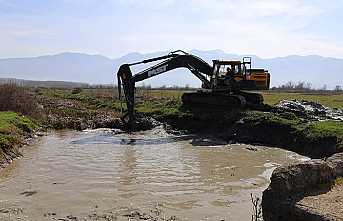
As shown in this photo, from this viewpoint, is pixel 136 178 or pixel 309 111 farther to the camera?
pixel 309 111

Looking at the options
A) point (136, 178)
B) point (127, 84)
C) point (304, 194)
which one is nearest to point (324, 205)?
point (304, 194)

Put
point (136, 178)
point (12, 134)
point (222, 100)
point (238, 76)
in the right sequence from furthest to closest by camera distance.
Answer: point (238, 76)
point (222, 100)
point (12, 134)
point (136, 178)

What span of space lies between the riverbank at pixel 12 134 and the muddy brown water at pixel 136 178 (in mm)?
469

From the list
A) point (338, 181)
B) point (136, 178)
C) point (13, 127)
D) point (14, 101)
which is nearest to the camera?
point (338, 181)

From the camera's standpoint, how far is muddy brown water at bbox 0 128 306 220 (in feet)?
40.9

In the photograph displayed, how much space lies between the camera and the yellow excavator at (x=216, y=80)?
29.4m

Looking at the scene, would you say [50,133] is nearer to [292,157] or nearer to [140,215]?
[292,157]

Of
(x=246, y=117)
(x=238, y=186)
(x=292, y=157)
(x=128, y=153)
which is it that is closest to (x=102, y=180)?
(x=238, y=186)

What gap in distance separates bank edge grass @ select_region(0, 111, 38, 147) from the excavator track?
9524 millimetres

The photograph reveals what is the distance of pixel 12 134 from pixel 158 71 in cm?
1104

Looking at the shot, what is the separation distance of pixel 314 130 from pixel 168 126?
32.6 feet

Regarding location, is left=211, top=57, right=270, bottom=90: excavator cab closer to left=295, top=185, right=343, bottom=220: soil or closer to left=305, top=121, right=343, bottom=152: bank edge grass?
left=305, top=121, right=343, bottom=152: bank edge grass

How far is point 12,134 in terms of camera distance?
856 inches

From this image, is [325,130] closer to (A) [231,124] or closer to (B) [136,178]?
(A) [231,124]
